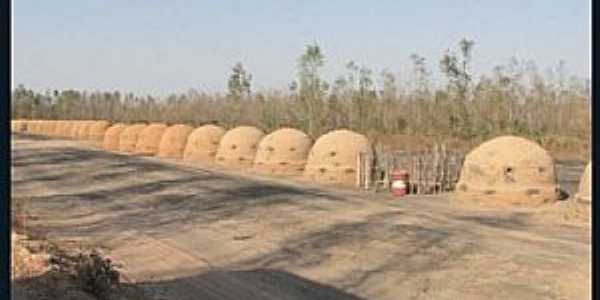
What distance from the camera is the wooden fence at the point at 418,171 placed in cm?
2811

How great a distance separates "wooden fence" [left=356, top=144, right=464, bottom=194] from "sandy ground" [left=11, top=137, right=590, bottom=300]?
1739 millimetres

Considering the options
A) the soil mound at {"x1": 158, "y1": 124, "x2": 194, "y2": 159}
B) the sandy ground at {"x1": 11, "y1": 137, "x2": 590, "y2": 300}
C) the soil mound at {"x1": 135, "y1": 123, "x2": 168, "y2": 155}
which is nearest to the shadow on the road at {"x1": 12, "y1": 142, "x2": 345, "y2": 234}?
the sandy ground at {"x1": 11, "y1": 137, "x2": 590, "y2": 300}

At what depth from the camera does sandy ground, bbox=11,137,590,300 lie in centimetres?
1260

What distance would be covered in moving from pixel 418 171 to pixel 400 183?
5.50ft

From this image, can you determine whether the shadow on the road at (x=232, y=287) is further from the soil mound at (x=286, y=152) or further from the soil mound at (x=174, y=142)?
the soil mound at (x=174, y=142)

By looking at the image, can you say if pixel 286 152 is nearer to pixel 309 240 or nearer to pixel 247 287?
pixel 309 240

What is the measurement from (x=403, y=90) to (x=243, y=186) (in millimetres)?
41065

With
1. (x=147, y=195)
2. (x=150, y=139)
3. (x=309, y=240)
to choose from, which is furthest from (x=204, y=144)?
(x=309, y=240)

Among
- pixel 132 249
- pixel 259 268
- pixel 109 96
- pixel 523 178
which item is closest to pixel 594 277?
pixel 259 268

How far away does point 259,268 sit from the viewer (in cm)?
1392

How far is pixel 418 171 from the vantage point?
28172 millimetres

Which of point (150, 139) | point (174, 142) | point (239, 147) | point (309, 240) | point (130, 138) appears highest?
point (130, 138)

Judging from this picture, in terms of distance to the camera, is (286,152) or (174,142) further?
(174,142)

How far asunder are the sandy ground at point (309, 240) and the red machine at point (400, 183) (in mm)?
741
